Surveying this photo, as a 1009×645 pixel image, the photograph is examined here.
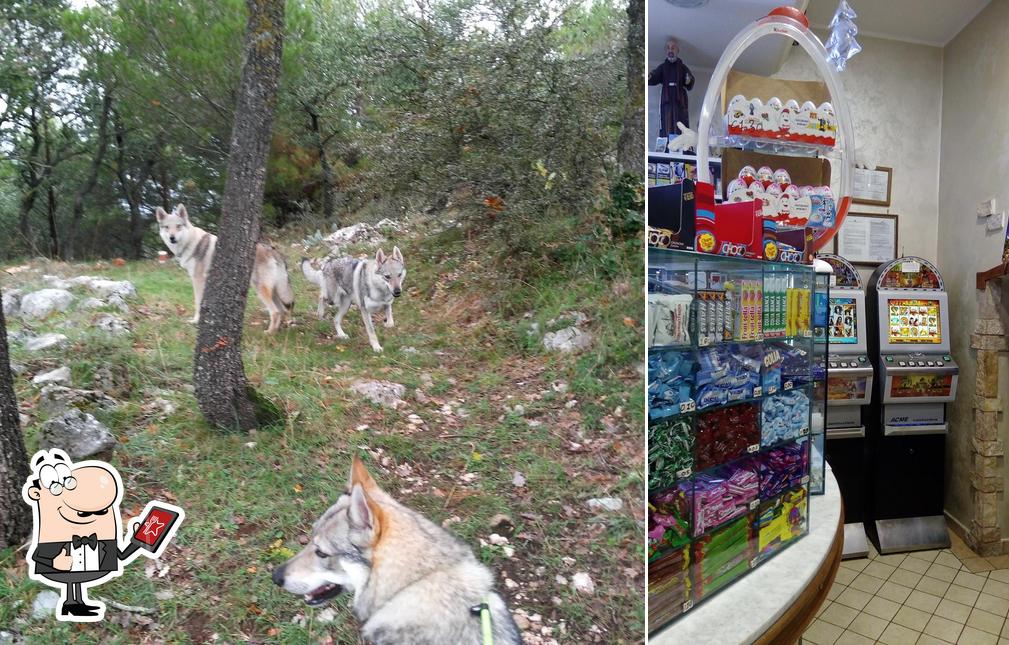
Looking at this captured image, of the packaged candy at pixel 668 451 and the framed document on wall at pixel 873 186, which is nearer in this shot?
the packaged candy at pixel 668 451

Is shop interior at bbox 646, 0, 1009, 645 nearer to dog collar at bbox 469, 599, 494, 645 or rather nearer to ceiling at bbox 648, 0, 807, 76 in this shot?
ceiling at bbox 648, 0, 807, 76

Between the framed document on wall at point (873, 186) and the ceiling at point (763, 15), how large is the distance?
0.93 meters

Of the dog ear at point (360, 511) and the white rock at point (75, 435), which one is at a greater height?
the white rock at point (75, 435)

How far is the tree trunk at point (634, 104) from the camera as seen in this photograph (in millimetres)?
1535

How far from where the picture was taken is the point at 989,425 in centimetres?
354

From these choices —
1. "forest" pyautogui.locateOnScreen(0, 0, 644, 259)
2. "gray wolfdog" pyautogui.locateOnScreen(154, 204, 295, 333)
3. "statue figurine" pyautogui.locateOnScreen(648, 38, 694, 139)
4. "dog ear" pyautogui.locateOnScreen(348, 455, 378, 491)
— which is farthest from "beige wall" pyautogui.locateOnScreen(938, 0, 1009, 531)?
"gray wolfdog" pyautogui.locateOnScreen(154, 204, 295, 333)

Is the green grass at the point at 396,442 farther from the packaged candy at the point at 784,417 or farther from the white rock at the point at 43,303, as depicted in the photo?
the packaged candy at the point at 784,417

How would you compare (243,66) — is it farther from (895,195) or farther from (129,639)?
(895,195)

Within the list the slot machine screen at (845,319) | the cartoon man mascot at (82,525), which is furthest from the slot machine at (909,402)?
the cartoon man mascot at (82,525)

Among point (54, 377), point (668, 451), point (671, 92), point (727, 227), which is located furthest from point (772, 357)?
point (54, 377)

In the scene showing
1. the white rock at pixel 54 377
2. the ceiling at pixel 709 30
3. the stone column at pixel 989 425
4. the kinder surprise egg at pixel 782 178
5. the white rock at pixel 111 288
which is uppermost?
the ceiling at pixel 709 30

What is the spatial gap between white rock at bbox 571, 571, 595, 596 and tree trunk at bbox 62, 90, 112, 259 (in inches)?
55.2

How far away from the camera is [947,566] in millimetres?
3494

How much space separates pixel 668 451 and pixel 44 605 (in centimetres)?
150
